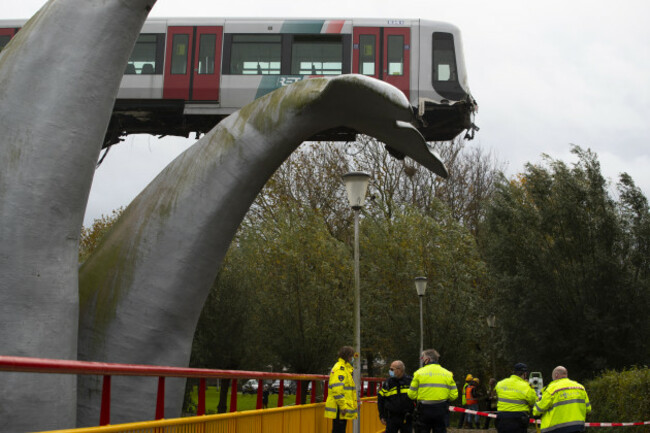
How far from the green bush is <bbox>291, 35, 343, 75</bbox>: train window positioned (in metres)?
11.3

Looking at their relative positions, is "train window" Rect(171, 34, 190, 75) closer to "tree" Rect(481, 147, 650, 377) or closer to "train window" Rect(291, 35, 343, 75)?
"train window" Rect(291, 35, 343, 75)

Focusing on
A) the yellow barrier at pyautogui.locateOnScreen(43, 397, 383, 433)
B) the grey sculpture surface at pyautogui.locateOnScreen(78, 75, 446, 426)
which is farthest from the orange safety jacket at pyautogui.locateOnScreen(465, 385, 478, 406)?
the grey sculpture surface at pyautogui.locateOnScreen(78, 75, 446, 426)

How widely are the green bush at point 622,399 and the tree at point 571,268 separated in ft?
21.3

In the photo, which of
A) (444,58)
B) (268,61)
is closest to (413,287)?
(444,58)

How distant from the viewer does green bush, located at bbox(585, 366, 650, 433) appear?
595 inches

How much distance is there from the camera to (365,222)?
32.4 m

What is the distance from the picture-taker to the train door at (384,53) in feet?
74.6

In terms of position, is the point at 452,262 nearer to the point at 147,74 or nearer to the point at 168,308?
the point at 147,74

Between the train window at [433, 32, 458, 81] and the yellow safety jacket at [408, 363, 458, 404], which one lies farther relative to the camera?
the train window at [433, 32, 458, 81]

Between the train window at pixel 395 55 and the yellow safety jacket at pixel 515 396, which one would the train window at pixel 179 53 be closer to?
the train window at pixel 395 55

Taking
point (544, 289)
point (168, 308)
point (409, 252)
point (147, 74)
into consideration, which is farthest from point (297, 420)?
point (409, 252)

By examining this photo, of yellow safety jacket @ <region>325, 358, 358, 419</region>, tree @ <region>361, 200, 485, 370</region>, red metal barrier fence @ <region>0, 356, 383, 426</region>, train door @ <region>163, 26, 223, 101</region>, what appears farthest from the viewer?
tree @ <region>361, 200, 485, 370</region>

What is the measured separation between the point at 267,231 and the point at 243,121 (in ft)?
69.6

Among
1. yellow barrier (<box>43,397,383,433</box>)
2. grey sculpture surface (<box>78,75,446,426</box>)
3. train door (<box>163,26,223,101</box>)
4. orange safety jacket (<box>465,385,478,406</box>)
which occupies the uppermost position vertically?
train door (<box>163,26,223,101</box>)
